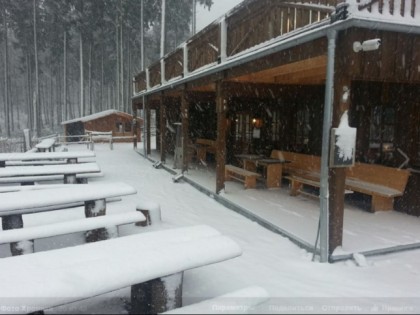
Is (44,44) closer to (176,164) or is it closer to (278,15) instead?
(176,164)

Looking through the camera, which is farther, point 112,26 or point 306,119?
point 112,26

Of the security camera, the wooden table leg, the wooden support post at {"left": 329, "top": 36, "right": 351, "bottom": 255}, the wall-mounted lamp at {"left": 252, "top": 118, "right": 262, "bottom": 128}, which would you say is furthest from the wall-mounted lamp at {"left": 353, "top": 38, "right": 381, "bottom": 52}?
the wall-mounted lamp at {"left": 252, "top": 118, "right": 262, "bottom": 128}

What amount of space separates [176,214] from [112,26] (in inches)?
1310

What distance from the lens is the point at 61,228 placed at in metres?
4.34

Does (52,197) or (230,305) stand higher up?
(52,197)

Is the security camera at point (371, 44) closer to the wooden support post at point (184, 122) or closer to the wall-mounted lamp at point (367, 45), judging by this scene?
the wall-mounted lamp at point (367, 45)

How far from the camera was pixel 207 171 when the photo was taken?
11906 mm

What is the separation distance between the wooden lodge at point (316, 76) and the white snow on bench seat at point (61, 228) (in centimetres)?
280

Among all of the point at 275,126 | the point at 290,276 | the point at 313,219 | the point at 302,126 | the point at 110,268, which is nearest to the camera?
the point at 110,268

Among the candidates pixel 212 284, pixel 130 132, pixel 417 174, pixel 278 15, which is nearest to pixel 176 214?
pixel 212 284

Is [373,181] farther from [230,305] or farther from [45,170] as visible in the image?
[45,170]

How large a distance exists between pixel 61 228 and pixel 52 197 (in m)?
1.16

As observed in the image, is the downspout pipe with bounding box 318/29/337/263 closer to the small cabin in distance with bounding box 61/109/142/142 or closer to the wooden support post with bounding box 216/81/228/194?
the wooden support post with bounding box 216/81/228/194

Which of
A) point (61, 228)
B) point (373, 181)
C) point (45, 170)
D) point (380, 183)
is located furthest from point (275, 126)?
point (61, 228)
